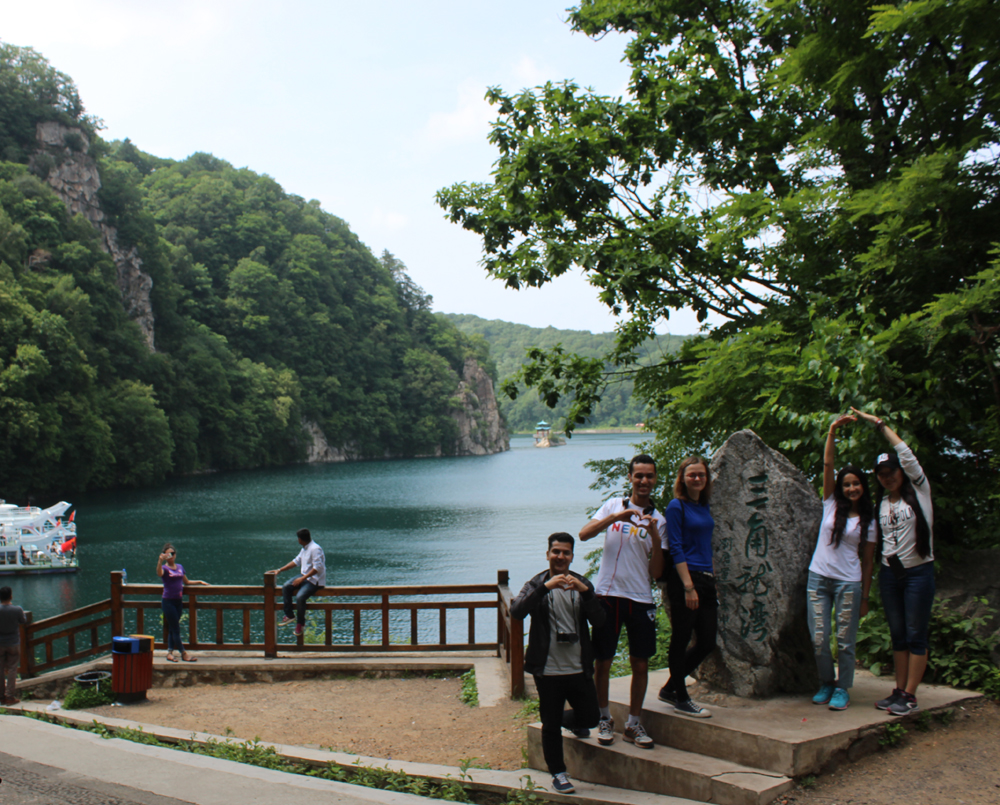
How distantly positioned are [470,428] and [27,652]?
8447cm

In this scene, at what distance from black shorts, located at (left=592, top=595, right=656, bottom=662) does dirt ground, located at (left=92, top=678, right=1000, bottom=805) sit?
98 cm

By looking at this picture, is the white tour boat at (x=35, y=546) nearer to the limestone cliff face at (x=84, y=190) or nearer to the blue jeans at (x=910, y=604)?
the blue jeans at (x=910, y=604)

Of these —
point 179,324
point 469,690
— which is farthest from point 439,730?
point 179,324

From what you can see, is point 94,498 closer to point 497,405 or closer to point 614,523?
point 614,523

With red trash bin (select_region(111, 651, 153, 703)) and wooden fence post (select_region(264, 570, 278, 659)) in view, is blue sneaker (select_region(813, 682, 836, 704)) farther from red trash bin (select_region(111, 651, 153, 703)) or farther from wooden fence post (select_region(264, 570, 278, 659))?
red trash bin (select_region(111, 651, 153, 703))

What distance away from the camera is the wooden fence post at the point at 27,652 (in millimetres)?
9102

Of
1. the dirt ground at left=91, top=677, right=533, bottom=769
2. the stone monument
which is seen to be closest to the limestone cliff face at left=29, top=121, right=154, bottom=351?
the dirt ground at left=91, top=677, right=533, bottom=769

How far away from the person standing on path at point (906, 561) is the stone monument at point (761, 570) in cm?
42

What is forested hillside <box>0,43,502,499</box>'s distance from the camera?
40.4 m

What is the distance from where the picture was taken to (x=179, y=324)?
6209 cm

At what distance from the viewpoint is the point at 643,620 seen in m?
4.30

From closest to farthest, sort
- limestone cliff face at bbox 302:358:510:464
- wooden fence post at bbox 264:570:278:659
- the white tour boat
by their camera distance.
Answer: wooden fence post at bbox 264:570:278:659
the white tour boat
limestone cliff face at bbox 302:358:510:464

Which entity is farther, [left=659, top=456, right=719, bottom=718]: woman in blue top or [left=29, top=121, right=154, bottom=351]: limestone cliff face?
[left=29, top=121, right=154, bottom=351]: limestone cliff face

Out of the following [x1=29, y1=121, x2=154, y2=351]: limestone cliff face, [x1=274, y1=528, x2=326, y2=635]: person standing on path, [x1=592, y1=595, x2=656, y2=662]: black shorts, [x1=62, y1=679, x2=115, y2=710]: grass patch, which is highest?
[x1=29, y1=121, x2=154, y2=351]: limestone cliff face
